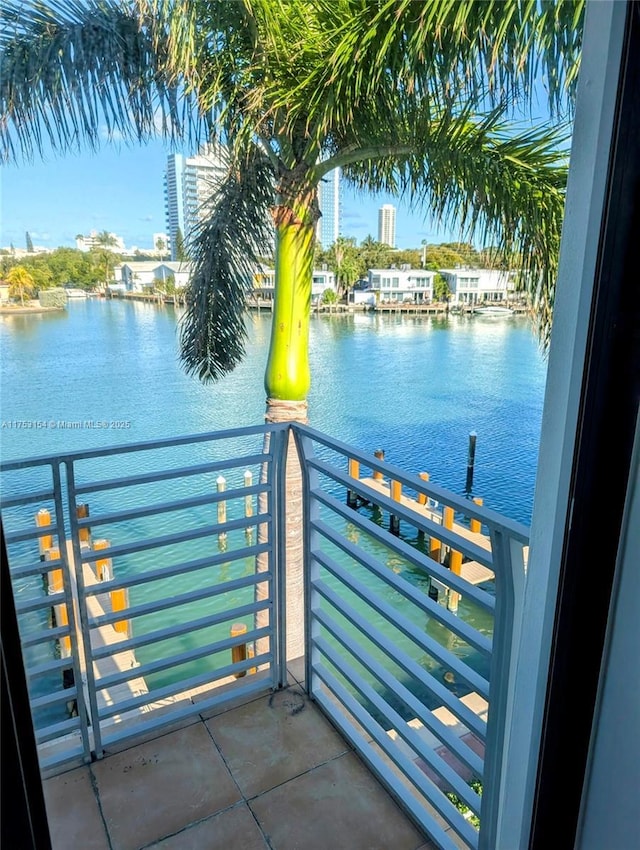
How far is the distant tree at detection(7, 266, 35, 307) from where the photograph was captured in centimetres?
92

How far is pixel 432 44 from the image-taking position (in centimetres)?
216

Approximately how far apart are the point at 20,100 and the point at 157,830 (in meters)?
3.12

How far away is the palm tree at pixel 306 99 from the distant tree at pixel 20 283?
156cm

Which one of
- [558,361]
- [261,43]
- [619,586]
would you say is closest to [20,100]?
[261,43]

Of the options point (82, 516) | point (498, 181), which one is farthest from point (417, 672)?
point (498, 181)

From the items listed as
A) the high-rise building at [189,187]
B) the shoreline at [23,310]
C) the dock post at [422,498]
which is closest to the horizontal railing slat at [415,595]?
the dock post at [422,498]

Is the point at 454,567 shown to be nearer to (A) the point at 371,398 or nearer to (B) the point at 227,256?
(B) the point at 227,256

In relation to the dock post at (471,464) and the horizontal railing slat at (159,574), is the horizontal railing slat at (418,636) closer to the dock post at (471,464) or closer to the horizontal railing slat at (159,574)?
the horizontal railing slat at (159,574)

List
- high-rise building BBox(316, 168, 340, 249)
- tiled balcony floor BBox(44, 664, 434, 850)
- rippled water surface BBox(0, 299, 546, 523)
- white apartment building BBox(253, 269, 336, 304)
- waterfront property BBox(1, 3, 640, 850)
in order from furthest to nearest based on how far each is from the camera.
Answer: rippled water surface BBox(0, 299, 546, 523)
white apartment building BBox(253, 269, 336, 304)
high-rise building BBox(316, 168, 340, 249)
tiled balcony floor BBox(44, 664, 434, 850)
waterfront property BBox(1, 3, 640, 850)

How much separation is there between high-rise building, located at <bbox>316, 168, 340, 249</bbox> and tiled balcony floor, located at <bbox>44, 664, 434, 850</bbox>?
302cm

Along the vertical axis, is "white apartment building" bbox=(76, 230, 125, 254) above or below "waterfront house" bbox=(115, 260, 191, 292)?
above

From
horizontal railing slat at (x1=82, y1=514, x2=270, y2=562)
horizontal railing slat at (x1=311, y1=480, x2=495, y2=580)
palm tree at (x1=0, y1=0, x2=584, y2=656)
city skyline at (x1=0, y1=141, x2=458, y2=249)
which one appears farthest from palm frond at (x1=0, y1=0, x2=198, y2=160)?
horizontal railing slat at (x1=311, y1=480, x2=495, y2=580)

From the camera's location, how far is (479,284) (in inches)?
133

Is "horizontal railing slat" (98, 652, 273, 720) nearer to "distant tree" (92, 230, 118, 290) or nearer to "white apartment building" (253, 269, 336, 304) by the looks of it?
"distant tree" (92, 230, 118, 290)
